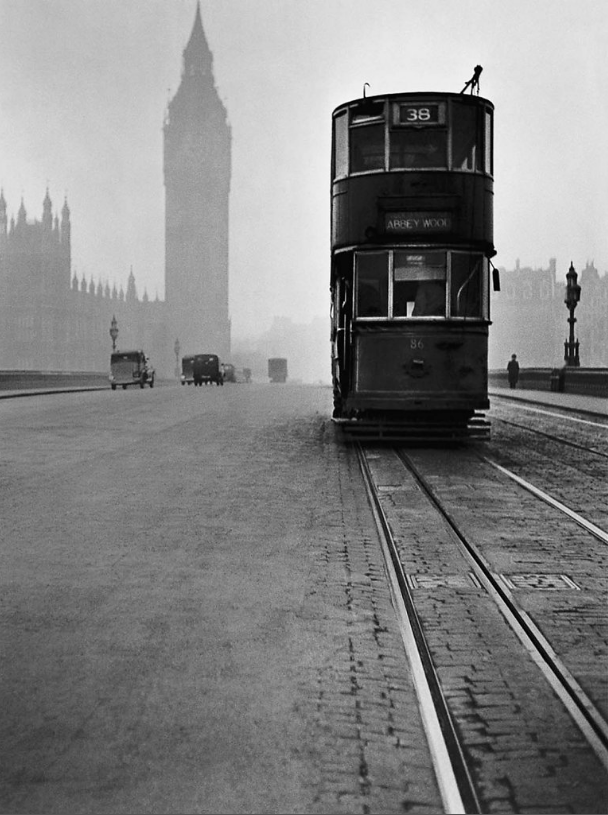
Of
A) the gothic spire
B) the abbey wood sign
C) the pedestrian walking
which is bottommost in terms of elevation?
the pedestrian walking

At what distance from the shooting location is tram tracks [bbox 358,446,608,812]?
3.38 metres

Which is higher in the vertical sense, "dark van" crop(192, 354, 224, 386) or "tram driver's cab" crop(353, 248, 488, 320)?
"tram driver's cab" crop(353, 248, 488, 320)

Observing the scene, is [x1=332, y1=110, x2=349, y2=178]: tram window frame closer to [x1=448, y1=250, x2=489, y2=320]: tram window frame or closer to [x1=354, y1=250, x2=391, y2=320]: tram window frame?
[x1=354, y1=250, x2=391, y2=320]: tram window frame

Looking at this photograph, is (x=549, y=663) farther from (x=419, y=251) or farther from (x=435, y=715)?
(x=419, y=251)

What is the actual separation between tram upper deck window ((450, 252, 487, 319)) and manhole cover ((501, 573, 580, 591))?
8876mm

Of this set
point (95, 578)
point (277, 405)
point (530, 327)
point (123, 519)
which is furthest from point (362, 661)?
point (530, 327)

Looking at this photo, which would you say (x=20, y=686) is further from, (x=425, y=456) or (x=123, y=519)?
(x=425, y=456)

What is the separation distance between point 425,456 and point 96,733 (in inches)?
428

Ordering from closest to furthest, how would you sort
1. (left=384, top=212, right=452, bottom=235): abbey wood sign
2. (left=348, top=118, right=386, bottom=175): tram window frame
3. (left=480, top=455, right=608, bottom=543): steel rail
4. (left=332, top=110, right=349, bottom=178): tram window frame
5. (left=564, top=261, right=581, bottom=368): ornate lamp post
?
(left=480, top=455, right=608, bottom=543): steel rail < (left=384, top=212, right=452, bottom=235): abbey wood sign < (left=348, top=118, right=386, bottom=175): tram window frame < (left=332, top=110, right=349, bottom=178): tram window frame < (left=564, top=261, right=581, bottom=368): ornate lamp post

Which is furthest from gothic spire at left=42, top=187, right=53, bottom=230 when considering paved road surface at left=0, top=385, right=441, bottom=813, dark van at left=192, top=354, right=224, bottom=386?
paved road surface at left=0, top=385, right=441, bottom=813

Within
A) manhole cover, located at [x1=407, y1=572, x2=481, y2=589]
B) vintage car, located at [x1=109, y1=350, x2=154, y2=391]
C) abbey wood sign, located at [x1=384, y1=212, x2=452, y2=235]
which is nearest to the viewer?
manhole cover, located at [x1=407, y1=572, x2=481, y2=589]

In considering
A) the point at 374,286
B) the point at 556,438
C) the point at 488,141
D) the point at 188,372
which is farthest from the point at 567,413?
the point at 188,372

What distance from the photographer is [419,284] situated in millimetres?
15008

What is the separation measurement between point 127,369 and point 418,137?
1871 inches
